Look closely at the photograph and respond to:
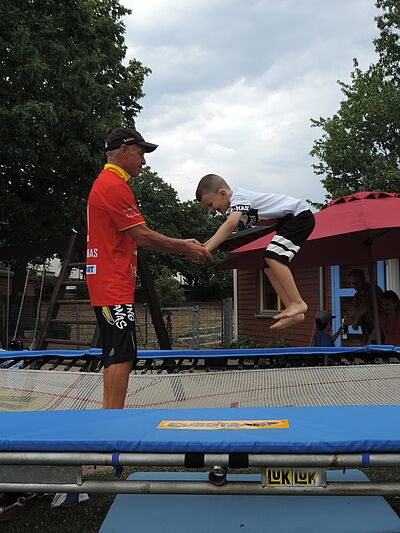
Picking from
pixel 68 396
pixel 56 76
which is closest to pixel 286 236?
pixel 68 396

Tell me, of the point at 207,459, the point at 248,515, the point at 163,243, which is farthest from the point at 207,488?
the point at 163,243

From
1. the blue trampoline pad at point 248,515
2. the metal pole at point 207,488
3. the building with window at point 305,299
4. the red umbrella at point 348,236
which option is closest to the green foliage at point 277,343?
the building with window at point 305,299

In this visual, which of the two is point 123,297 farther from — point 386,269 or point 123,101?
point 123,101

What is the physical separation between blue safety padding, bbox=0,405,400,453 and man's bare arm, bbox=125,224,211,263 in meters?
0.75

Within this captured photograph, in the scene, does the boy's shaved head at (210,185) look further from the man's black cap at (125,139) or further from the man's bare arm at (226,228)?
the man's black cap at (125,139)

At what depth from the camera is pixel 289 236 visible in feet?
7.52

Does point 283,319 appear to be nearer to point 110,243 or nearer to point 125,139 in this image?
point 110,243

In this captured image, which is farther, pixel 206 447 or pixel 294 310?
pixel 294 310

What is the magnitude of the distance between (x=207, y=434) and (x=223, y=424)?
167mm

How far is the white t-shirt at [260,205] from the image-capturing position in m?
2.22

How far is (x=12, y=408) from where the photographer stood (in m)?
2.63

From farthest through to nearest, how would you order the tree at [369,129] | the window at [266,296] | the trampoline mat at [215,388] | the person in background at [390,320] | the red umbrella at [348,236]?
the tree at [369,129] → the window at [266,296] → the person in background at [390,320] → the red umbrella at [348,236] → the trampoline mat at [215,388]

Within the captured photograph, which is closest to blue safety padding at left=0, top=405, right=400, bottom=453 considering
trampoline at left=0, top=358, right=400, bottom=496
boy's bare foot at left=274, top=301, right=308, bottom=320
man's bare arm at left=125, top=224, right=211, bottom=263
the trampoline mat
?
trampoline at left=0, top=358, right=400, bottom=496

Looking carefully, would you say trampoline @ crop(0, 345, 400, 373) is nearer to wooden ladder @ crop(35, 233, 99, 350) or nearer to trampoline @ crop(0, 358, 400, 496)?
wooden ladder @ crop(35, 233, 99, 350)
